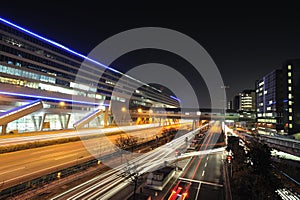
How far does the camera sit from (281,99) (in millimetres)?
88812

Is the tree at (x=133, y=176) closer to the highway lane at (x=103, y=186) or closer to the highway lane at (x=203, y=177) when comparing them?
the highway lane at (x=103, y=186)

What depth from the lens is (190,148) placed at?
124 ft

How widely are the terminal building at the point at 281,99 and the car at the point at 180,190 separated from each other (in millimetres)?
67729

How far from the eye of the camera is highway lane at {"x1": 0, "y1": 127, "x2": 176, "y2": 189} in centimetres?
1797

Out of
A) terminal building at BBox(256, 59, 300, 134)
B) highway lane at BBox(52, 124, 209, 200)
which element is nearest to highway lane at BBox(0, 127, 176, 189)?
highway lane at BBox(52, 124, 209, 200)

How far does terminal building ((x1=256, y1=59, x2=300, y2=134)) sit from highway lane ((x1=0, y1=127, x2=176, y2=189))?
71.7m

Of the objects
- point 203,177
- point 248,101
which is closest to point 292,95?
point 203,177

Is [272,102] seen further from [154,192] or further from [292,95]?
[154,192]

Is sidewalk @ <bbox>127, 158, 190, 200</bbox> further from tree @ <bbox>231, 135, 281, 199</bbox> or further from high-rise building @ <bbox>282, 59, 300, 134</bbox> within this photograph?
high-rise building @ <bbox>282, 59, 300, 134</bbox>

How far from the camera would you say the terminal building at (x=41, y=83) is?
41.5 m

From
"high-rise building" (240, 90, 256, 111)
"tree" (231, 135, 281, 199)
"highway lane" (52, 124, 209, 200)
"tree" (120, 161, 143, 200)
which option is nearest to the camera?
"tree" (231, 135, 281, 199)

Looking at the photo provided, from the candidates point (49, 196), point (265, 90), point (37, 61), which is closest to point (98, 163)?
point (49, 196)

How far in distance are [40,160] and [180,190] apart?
17200 millimetres

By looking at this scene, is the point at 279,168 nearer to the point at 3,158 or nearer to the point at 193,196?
the point at 193,196
